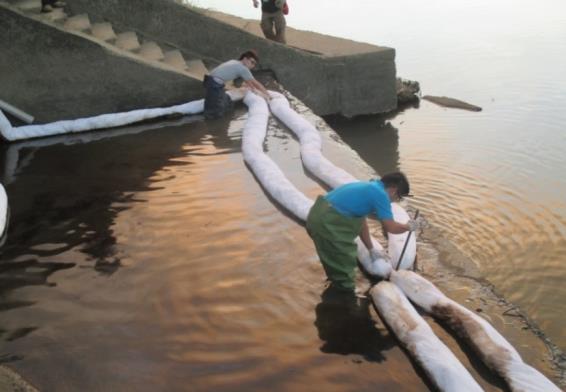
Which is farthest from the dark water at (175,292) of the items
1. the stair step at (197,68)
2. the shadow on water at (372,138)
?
the stair step at (197,68)

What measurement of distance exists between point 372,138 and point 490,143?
2073 millimetres

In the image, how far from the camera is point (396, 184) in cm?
375

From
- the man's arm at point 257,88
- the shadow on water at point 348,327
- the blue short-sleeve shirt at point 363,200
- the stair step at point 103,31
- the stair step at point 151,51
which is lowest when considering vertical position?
the shadow on water at point 348,327

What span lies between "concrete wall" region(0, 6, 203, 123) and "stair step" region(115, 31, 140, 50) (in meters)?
1.05

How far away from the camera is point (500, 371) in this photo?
3107 mm

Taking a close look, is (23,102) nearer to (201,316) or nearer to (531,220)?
(201,316)

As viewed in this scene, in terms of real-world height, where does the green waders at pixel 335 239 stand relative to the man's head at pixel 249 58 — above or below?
below

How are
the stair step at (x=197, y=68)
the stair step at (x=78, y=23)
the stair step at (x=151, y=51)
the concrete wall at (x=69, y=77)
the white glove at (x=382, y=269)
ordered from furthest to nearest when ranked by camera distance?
1. the stair step at (x=197, y=68)
2. the stair step at (x=151, y=51)
3. the stair step at (x=78, y=23)
4. the concrete wall at (x=69, y=77)
5. the white glove at (x=382, y=269)

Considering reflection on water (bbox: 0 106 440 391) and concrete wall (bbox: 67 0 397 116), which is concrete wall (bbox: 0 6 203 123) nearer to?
concrete wall (bbox: 67 0 397 116)

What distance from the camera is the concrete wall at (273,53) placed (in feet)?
31.1

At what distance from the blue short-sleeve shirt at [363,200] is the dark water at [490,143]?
103cm

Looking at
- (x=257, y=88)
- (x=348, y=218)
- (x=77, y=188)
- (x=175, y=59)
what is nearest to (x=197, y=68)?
(x=175, y=59)

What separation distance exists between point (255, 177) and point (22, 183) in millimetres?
2742

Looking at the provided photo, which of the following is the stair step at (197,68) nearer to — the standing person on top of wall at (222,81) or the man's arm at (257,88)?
the standing person on top of wall at (222,81)
